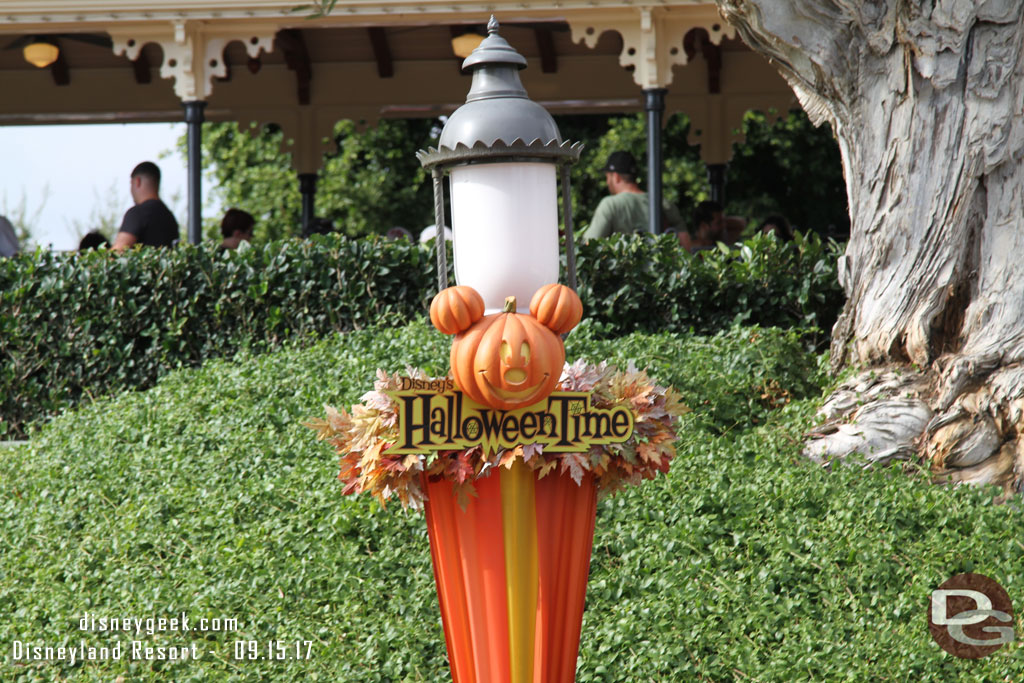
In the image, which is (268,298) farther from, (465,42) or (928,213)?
(465,42)

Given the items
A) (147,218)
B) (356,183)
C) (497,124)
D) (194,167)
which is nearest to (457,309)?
(497,124)

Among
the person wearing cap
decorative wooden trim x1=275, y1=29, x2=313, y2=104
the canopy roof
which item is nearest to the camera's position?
the person wearing cap

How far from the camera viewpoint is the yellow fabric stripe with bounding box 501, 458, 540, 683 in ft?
9.04

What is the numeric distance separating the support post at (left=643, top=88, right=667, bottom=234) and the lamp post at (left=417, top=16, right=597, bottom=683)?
636cm

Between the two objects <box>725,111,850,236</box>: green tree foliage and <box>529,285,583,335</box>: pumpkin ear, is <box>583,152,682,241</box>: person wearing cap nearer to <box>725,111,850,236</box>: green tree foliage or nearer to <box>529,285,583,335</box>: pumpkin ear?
<box>529,285,583,335</box>: pumpkin ear

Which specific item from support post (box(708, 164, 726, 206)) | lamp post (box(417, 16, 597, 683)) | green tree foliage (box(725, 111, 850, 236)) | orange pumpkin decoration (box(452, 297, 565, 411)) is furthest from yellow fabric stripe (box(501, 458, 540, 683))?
green tree foliage (box(725, 111, 850, 236))

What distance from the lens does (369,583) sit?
452cm

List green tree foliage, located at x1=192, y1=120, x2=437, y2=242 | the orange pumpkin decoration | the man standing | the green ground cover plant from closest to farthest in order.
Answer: the orange pumpkin decoration, the green ground cover plant, the man standing, green tree foliage, located at x1=192, y1=120, x2=437, y2=242

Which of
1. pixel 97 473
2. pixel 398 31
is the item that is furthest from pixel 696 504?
pixel 398 31

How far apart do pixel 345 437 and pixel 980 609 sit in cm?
273

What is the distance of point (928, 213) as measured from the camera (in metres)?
5.58

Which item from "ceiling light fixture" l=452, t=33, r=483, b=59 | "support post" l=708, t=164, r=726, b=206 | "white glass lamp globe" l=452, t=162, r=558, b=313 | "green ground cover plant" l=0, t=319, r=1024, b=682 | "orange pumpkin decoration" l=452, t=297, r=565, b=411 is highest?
"ceiling light fixture" l=452, t=33, r=483, b=59

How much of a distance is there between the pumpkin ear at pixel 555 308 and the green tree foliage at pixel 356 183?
1842 cm

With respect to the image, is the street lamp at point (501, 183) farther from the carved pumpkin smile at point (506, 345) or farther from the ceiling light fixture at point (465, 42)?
the ceiling light fixture at point (465, 42)
